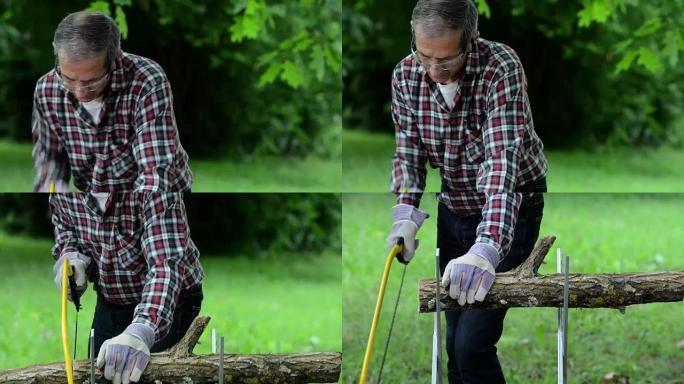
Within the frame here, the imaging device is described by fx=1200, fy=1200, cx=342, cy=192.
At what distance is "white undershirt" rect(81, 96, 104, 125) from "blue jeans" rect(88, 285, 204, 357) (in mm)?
551

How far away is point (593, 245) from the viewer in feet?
18.1

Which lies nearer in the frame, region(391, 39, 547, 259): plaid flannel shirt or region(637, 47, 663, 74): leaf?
region(391, 39, 547, 259): plaid flannel shirt

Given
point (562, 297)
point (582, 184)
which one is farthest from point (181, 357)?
point (582, 184)

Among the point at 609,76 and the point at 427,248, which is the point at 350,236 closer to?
the point at 427,248

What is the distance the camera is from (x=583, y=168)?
4836 mm

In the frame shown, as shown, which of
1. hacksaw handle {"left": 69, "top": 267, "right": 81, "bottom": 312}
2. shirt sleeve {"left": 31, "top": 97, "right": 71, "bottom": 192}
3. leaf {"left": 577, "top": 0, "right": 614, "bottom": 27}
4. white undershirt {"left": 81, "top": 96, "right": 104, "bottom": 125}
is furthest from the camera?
leaf {"left": 577, "top": 0, "right": 614, "bottom": 27}

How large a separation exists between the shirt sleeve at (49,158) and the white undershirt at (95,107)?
26 cm

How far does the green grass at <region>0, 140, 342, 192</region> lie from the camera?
16.6ft

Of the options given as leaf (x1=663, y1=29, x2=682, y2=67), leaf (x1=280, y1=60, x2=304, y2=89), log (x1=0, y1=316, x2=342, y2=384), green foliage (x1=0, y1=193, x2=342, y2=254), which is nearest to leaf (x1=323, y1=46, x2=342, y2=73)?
leaf (x1=280, y1=60, x2=304, y2=89)

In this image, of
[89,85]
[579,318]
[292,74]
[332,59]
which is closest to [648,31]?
[579,318]

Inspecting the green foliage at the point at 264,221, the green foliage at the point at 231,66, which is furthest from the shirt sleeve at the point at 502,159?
the green foliage at the point at 264,221

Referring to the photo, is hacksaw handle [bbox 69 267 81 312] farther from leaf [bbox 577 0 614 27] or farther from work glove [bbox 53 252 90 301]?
leaf [bbox 577 0 614 27]

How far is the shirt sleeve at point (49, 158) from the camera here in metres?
3.69

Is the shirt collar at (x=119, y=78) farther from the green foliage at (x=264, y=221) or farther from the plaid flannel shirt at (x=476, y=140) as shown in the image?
the green foliage at (x=264, y=221)
